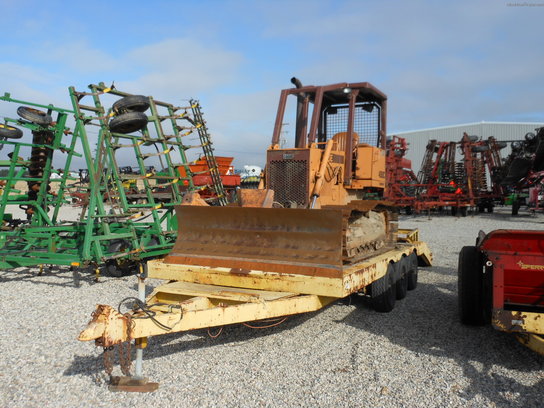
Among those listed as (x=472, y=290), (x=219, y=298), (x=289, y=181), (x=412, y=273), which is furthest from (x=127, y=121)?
(x=472, y=290)

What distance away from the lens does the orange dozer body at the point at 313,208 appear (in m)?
4.83

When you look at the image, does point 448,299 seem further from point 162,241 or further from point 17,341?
point 17,341

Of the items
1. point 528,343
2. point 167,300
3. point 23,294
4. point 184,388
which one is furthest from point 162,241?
point 528,343

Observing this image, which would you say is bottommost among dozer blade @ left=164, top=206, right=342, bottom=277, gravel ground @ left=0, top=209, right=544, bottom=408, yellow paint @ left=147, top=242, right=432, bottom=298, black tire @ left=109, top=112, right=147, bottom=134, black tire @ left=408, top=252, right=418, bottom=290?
gravel ground @ left=0, top=209, right=544, bottom=408

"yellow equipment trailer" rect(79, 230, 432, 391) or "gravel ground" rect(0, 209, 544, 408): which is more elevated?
"yellow equipment trailer" rect(79, 230, 432, 391)

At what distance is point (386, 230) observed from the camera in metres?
6.99

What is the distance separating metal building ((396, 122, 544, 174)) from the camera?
138ft

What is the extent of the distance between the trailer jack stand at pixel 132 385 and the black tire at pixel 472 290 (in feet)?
11.3

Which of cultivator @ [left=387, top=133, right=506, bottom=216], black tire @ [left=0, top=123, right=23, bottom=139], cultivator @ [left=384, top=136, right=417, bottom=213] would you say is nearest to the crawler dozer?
black tire @ [left=0, top=123, right=23, bottom=139]

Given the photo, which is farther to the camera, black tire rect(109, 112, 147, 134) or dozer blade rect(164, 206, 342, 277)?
black tire rect(109, 112, 147, 134)

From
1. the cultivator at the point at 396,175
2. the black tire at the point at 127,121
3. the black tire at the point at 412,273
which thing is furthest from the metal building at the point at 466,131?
the black tire at the point at 127,121

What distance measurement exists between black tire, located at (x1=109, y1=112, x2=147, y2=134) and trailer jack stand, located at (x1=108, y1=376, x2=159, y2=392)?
4803mm

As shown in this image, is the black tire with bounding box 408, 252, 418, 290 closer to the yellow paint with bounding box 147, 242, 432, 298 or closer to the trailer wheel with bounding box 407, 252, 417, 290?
→ the trailer wheel with bounding box 407, 252, 417, 290

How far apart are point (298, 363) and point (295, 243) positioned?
130 centimetres
